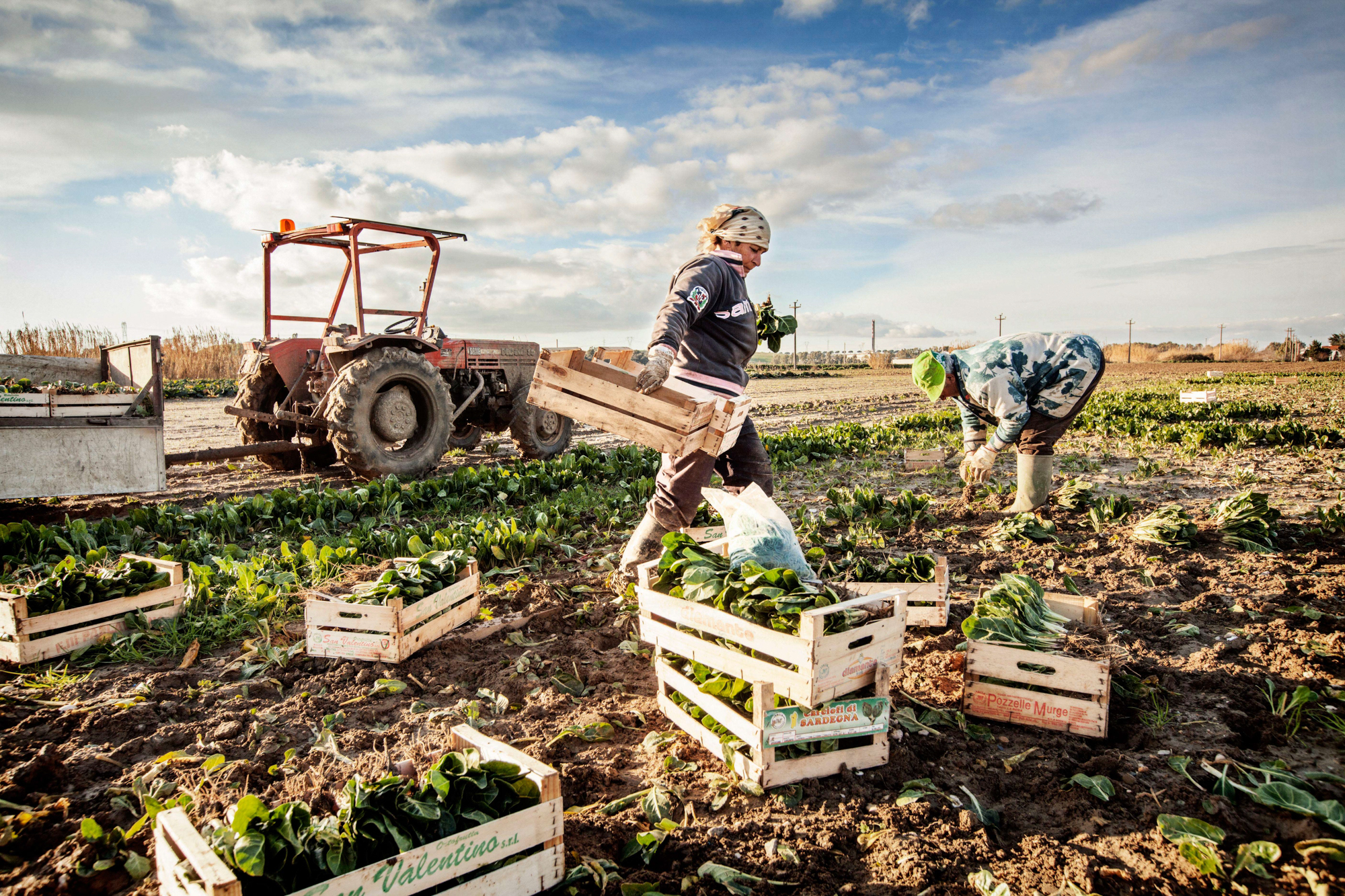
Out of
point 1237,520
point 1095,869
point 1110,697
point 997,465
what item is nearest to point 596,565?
point 1110,697

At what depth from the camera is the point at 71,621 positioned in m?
3.73

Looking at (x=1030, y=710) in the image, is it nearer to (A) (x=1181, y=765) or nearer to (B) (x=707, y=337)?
(A) (x=1181, y=765)

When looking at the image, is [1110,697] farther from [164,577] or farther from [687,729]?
[164,577]

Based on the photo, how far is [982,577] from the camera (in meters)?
4.93

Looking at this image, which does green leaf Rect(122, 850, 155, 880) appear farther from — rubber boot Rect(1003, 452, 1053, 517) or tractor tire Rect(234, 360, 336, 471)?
tractor tire Rect(234, 360, 336, 471)

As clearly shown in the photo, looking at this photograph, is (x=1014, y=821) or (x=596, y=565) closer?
(x=1014, y=821)

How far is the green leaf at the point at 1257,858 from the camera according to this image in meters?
2.10

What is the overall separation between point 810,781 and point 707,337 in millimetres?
2454

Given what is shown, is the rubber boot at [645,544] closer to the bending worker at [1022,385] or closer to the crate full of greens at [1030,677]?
the crate full of greens at [1030,677]

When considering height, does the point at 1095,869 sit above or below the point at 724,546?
below

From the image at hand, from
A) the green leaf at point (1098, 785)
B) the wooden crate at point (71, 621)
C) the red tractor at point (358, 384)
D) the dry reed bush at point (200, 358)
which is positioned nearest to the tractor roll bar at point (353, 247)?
the red tractor at point (358, 384)

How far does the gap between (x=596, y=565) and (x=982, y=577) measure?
9.15 ft

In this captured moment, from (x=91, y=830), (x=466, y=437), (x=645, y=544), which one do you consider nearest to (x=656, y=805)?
(x=91, y=830)

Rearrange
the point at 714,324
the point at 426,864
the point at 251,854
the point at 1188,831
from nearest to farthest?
1. the point at 251,854
2. the point at 426,864
3. the point at 1188,831
4. the point at 714,324
